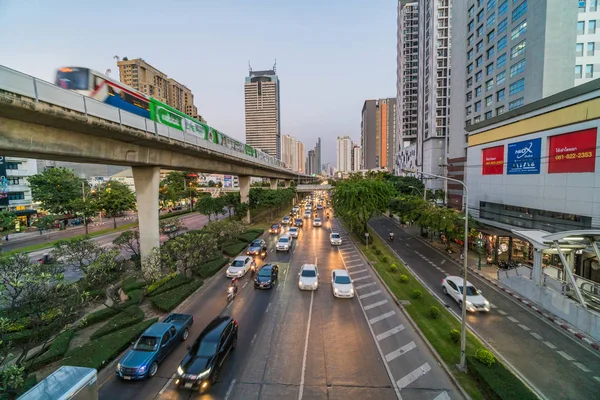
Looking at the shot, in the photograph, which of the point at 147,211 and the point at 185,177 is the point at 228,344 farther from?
the point at 185,177

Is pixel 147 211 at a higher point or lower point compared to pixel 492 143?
lower

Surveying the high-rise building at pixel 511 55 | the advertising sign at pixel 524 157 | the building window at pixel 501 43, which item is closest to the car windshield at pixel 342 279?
the advertising sign at pixel 524 157

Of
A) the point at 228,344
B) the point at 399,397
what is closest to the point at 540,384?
the point at 399,397

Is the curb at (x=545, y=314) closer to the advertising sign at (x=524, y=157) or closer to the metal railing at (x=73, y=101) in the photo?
the advertising sign at (x=524, y=157)

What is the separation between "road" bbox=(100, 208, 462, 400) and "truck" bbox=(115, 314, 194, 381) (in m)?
0.40

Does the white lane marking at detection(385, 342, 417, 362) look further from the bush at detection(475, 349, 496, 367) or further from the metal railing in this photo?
the metal railing

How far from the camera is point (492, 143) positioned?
2945 cm

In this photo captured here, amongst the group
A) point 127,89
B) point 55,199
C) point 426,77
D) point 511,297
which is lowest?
point 511,297

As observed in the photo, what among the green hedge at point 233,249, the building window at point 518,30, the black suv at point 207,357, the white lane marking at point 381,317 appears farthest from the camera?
the building window at point 518,30

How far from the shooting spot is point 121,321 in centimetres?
1533

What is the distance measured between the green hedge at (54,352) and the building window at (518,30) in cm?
5452

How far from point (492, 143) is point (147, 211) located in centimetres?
3631

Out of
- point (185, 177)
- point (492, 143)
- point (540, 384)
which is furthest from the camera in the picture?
point (185, 177)

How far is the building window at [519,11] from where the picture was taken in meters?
34.6
